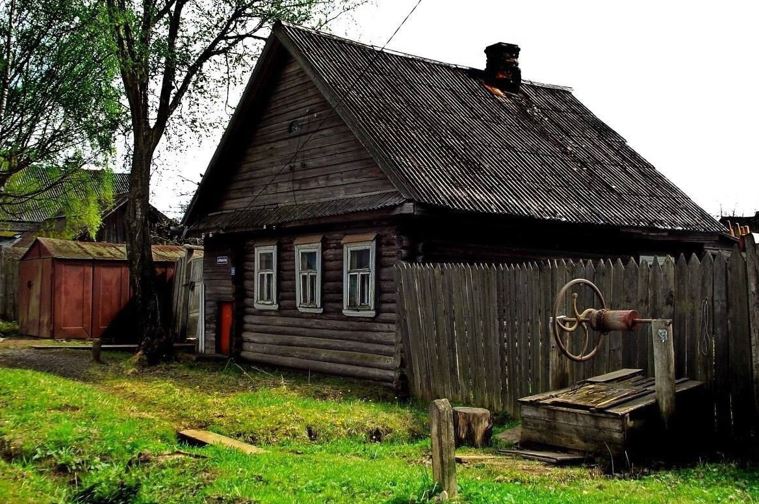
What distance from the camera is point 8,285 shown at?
27.4 meters

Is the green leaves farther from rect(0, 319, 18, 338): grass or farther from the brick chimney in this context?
the brick chimney

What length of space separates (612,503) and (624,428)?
4.32ft

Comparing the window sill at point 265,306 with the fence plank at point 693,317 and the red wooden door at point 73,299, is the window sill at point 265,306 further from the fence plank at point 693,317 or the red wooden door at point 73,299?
the fence plank at point 693,317

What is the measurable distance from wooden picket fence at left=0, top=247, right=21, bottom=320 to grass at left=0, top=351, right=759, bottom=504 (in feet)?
50.9

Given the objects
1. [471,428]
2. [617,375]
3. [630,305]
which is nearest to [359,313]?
[471,428]

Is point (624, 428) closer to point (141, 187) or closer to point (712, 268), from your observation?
point (712, 268)

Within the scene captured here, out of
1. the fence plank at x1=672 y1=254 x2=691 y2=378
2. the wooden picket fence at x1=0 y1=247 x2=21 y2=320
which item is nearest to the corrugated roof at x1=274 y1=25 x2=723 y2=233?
the fence plank at x1=672 y1=254 x2=691 y2=378

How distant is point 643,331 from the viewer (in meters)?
8.98

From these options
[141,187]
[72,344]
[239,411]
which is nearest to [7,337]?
[72,344]

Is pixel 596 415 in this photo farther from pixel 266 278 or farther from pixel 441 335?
pixel 266 278

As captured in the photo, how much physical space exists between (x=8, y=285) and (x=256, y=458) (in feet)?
74.4

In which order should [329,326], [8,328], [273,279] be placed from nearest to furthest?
[329,326]
[273,279]
[8,328]

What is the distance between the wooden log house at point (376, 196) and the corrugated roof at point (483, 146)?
0.04 m

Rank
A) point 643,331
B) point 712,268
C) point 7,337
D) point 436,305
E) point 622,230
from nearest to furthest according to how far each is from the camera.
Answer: point 712,268
point 643,331
point 436,305
point 622,230
point 7,337
